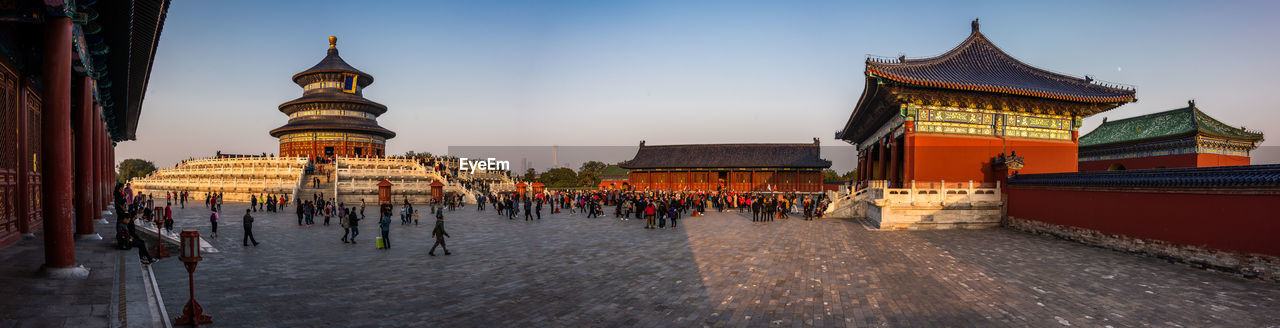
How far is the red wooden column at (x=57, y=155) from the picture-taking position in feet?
25.6

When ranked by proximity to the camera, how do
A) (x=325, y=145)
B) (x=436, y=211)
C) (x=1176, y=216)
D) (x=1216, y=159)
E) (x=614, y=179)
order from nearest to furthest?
(x=1176, y=216)
(x=436, y=211)
(x=1216, y=159)
(x=325, y=145)
(x=614, y=179)

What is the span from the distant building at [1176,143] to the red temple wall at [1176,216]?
16.7 metres

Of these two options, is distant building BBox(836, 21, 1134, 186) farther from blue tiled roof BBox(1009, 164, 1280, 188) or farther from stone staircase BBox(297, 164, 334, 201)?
stone staircase BBox(297, 164, 334, 201)

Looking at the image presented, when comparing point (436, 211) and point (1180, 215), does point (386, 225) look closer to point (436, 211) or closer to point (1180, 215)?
point (436, 211)

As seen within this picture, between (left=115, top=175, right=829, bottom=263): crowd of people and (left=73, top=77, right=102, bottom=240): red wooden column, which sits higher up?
(left=73, top=77, right=102, bottom=240): red wooden column

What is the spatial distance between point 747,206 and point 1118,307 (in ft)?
77.4

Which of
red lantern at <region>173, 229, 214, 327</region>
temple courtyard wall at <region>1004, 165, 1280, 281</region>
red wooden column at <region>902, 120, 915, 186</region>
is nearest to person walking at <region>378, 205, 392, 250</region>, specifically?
red lantern at <region>173, 229, 214, 327</region>

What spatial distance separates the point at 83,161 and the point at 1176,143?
136 ft

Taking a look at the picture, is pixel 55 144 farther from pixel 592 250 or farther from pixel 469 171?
pixel 469 171

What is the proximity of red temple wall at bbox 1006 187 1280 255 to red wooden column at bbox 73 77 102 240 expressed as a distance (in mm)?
22890

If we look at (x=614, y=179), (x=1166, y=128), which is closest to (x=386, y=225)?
(x=1166, y=128)

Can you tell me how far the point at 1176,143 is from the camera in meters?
27.9

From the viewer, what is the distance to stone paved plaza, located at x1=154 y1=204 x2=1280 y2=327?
24.1 feet

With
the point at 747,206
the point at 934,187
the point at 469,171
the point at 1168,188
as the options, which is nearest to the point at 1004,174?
the point at 934,187
